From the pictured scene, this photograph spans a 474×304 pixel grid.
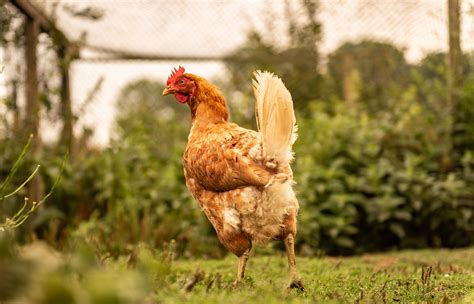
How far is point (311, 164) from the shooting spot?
20.0 feet

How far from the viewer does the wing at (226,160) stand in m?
3.02

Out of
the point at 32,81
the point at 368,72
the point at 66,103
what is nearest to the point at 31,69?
the point at 32,81

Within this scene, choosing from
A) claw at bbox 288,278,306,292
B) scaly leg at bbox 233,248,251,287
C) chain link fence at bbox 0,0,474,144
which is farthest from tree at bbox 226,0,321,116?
claw at bbox 288,278,306,292

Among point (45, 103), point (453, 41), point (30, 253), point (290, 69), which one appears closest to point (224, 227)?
point (30, 253)

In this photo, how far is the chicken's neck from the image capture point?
142 inches

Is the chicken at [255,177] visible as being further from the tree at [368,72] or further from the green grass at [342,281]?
the tree at [368,72]

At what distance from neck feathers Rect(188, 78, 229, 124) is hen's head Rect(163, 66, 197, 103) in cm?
5

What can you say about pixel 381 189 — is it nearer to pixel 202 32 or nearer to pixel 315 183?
pixel 315 183

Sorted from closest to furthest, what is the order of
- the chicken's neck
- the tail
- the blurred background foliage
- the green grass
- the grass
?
the grass, the green grass, the tail, the chicken's neck, the blurred background foliage

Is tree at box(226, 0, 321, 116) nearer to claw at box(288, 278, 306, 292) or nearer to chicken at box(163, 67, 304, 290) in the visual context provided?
chicken at box(163, 67, 304, 290)

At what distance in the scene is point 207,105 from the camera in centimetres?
363

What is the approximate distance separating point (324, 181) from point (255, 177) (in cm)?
330

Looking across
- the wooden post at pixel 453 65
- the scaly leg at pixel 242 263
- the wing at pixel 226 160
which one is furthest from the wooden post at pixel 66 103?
the wooden post at pixel 453 65

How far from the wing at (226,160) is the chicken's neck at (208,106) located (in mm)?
159
